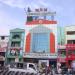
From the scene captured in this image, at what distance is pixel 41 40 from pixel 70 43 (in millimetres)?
5681

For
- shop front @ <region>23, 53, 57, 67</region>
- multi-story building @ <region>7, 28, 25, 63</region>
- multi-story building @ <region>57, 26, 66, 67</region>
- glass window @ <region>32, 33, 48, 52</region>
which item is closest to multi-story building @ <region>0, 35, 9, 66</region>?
multi-story building @ <region>7, 28, 25, 63</region>

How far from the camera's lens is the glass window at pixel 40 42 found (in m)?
43.1

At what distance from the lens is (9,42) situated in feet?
149

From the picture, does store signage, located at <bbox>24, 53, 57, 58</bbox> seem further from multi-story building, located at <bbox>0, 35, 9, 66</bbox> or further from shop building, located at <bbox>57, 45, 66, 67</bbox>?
multi-story building, located at <bbox>0, 35, 9, 66</bbox>

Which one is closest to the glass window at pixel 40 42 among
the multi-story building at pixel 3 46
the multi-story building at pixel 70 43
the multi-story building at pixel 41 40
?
the multi-story building at pixel 41 40

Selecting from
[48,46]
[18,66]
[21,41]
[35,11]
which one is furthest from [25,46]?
[18,66]

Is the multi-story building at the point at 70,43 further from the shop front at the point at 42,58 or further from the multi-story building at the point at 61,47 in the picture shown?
the shop front at the point at 42,58

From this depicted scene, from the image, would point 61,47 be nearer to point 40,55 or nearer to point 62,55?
point 62,55

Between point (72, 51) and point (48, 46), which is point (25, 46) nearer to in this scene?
point (48, 46)

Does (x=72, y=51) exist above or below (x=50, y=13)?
below

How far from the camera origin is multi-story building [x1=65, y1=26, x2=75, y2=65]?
4141 cm

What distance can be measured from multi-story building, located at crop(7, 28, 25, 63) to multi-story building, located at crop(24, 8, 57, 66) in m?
1.12

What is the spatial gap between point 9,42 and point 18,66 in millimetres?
20475

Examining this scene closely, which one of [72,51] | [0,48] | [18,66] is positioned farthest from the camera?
[0,48]
